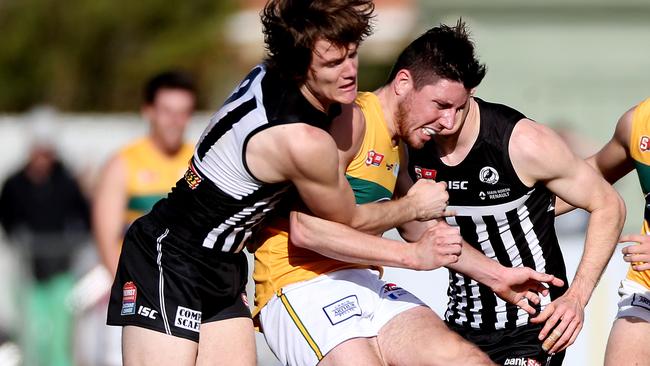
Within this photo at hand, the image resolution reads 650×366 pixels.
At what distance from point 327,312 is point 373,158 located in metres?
0.75

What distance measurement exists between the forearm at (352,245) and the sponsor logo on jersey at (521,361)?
1.01 m

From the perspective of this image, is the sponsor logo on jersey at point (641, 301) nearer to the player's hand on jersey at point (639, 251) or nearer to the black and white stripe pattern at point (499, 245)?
the black and white stripe pattern at point (499, 245)

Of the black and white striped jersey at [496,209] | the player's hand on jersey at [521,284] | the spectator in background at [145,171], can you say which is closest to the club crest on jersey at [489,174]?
the black and white striped jersey at [496,209]

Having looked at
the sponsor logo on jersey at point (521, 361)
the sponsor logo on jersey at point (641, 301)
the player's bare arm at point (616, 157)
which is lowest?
the sponsor logo on jersey at point (521, 361)

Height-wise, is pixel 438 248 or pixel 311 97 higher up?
pixel 311 97

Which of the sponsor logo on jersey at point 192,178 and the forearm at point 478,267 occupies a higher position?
the sponsor logo on jersey at point 192,178

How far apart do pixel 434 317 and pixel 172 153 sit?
11.8 ft

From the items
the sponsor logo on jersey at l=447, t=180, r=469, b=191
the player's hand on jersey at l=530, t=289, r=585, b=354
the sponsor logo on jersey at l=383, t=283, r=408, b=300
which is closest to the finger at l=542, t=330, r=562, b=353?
the player's hand on jersey at l=530, t=289, r=585, b=354

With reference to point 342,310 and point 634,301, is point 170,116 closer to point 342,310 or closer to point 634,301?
point 342,310

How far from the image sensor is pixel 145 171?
8430 mm

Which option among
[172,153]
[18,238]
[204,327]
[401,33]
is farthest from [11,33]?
[204,327]

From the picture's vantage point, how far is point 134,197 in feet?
27.7

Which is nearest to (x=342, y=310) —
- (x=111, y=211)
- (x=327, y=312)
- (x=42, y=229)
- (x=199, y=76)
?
(x=327, y=312)

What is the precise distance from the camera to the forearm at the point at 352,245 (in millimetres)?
5316
